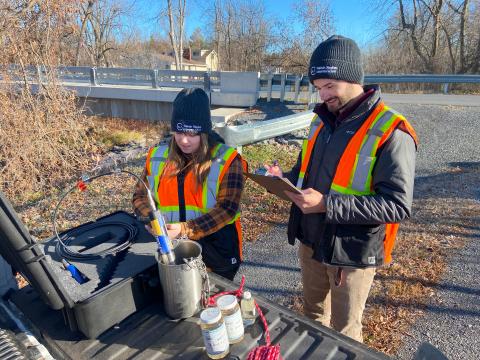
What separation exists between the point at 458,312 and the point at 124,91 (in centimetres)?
1561

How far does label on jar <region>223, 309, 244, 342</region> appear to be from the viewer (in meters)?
1.29

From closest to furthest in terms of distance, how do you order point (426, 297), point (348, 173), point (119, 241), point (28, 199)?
point (119, 241) → point (348, 173) → point (426, 297) → point (28, 199)

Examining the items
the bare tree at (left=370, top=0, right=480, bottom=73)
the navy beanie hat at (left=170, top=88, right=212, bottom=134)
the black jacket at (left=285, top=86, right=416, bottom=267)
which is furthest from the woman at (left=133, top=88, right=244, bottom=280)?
the bare tree at (left=370, top=0, right=480, bottom=73)

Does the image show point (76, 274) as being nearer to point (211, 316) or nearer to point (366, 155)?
point (211, 316)

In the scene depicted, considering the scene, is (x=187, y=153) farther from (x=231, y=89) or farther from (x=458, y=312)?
(x=231, y=89)

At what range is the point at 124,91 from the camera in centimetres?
1599

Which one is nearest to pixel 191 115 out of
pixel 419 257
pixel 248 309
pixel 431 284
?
pixel 248 309

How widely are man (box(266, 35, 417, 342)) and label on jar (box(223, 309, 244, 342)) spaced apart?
82 cm

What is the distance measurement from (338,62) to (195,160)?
1.03 meters

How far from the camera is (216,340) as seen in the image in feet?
3.96

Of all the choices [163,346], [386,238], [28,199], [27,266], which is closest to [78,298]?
[27,266]

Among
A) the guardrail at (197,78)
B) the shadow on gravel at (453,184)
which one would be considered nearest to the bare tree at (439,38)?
the guardrail at (197,78)

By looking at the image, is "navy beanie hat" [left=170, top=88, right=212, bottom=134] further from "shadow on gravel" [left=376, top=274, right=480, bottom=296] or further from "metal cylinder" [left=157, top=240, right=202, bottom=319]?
"shadow on gravel" [left=376, top=274, right=480, bottom=296]

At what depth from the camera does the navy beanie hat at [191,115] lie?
7.34 ft
